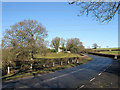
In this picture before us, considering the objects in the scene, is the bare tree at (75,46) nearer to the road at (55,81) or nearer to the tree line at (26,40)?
the tree line at (26,40)

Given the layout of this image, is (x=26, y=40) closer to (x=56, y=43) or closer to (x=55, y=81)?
(x=55, y=81)

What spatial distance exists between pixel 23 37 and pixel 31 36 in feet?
7.15

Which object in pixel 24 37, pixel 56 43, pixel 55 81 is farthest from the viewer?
pixel 56 43

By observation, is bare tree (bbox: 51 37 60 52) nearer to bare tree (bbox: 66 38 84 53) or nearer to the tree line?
bare tree (bbox: 66 38 84 53)

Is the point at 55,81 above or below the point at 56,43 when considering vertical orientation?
below

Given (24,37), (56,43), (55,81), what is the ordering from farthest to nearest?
(56,43) < (24,37) < (55,81)

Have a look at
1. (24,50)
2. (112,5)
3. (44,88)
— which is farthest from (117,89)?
(24,50)

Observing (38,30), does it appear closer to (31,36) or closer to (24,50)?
(31,36)

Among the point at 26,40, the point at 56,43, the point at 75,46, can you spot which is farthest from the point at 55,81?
the point at 56,43

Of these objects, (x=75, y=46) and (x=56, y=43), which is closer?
(x=75, y=46)

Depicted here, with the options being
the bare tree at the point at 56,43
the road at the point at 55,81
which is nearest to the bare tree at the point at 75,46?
the bare tree at the point at 56,43

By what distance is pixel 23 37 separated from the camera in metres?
25.1

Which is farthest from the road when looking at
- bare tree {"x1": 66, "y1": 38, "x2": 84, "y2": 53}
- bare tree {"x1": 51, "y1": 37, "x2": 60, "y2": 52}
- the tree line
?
bare tree {"x1": 51, "y1": 37, "x2": 60, "y2": 52}

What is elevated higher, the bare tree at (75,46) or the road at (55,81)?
the bare tree at (75,46)
